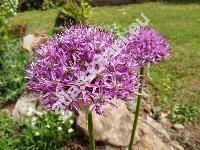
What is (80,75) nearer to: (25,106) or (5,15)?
(25,106)

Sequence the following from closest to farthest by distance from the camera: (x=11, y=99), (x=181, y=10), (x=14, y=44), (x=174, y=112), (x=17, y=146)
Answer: (x=17, y=146)
(x=174, y=112)
(x=11, y=99)
(x=14, y=44)
(x=181, y=10)

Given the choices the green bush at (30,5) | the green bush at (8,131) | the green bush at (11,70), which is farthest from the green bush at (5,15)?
the green bush at (30,5)

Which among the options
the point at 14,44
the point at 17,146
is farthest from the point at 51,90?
the point at 14,44

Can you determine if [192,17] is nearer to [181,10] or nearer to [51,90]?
[181,10]

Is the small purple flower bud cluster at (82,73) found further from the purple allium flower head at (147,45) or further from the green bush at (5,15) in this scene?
the green bush at (5,15)

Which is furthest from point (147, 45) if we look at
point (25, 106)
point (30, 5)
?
point (30, 5)

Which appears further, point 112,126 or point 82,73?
point 112,126
